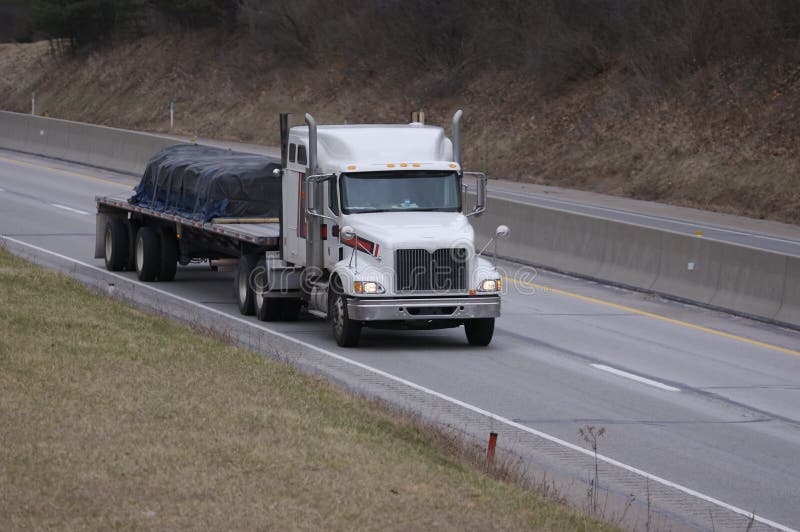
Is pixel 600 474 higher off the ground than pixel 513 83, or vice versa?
pixel 513 83

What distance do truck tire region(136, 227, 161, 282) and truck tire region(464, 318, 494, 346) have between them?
6926 millimetres

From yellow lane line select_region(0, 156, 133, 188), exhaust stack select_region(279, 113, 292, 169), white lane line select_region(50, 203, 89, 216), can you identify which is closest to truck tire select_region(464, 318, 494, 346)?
exhaust stack select_region(279, 113, 292, 169)

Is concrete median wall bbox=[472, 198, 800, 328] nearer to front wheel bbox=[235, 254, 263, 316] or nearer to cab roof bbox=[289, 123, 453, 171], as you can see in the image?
cab roof bbox=[289, 123, 453, 171]

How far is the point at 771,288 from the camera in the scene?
20.1 metres

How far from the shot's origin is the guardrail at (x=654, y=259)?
2009cm

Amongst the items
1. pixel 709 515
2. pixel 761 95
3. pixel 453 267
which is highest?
pixel 761 95

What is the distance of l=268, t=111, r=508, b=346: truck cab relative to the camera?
16578 mm

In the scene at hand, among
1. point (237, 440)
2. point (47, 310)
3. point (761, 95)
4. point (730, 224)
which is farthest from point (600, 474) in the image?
point (761, 95)

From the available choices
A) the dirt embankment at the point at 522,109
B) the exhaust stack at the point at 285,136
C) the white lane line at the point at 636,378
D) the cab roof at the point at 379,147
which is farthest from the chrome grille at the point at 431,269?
the dirt embankment at the point at 522,109

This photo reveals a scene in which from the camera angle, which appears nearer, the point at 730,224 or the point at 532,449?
the point at 532,449

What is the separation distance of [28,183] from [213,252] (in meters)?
18.1

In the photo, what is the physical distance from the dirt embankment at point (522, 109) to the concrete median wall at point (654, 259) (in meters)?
→ 12.3

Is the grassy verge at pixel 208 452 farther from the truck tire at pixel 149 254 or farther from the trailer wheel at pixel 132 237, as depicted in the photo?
the trailer wheel at pixel 132 237

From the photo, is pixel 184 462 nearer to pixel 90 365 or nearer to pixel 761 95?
pixel 90 365
